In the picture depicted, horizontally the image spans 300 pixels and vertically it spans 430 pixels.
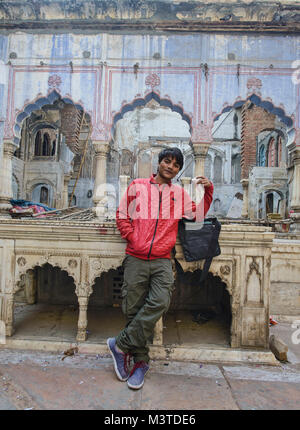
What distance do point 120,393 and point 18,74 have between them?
9900 mm

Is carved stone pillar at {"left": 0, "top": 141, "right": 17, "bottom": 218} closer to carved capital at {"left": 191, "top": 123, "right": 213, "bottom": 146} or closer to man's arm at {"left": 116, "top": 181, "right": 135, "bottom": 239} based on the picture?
carved capital at {"left": 191, "top": 123, "right": 213, "bottom": 146}

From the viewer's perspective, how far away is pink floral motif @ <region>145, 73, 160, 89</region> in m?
8.73

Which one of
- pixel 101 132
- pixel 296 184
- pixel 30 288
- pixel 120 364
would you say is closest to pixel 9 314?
pixel 30 288

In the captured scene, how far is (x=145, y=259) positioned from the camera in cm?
252

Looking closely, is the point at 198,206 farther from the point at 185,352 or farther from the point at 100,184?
the point at 100,184

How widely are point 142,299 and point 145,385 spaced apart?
0.72m

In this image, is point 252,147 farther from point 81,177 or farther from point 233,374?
point 233,374

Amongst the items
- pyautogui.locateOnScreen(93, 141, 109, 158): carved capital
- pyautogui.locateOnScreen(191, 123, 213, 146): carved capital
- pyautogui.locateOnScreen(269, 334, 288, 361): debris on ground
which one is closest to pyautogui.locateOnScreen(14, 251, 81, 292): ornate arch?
pyautogui.locateOnScreen(269, 334, 288, 361): debris on ground

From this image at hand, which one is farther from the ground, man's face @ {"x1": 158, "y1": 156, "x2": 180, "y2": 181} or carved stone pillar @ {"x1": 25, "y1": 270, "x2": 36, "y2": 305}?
man's face @ {"x1": 158, "y1": 156, "x2": 180, "y2": 181}

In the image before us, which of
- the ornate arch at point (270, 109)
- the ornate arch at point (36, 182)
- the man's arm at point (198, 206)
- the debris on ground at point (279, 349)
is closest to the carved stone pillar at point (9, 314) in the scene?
the man's arm at point (198, 206)

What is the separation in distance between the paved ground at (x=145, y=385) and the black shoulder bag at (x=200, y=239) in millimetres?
1127

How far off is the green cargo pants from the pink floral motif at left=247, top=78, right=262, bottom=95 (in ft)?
26.6

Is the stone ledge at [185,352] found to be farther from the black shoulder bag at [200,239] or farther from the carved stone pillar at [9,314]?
the black shoulder bag at [200,239]
